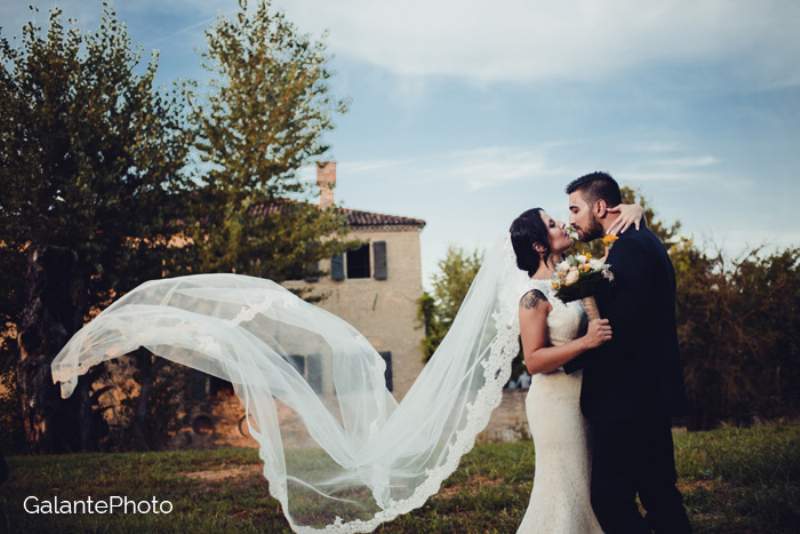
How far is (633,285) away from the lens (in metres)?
3.45

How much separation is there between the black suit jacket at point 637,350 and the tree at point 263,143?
14202 mm

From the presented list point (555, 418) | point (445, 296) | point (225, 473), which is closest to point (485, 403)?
point (555, 418)

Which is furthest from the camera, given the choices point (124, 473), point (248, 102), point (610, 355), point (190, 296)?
point (248, 102)

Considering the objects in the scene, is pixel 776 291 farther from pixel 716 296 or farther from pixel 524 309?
pixel 524 309

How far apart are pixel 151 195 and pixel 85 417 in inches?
223

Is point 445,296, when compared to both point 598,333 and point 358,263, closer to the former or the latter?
point 358,263

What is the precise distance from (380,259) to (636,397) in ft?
77.9

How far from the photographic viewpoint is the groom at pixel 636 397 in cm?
333

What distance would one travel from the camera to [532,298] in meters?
3.81

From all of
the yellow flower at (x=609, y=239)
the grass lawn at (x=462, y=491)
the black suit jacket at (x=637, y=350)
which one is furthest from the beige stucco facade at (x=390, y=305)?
the black suit jacket at (x=637, y=350)

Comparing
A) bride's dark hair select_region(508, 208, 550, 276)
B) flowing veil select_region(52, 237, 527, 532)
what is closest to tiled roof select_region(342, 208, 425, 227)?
flowing veil select_region(52, 237, 527, 532)

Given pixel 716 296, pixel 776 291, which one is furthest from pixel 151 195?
pixel 776 291

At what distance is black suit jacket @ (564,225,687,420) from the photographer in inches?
133

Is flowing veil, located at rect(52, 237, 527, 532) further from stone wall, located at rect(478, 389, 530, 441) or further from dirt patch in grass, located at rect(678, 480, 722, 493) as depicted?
stone wall, located at rect(478, 389, 530, 441)
